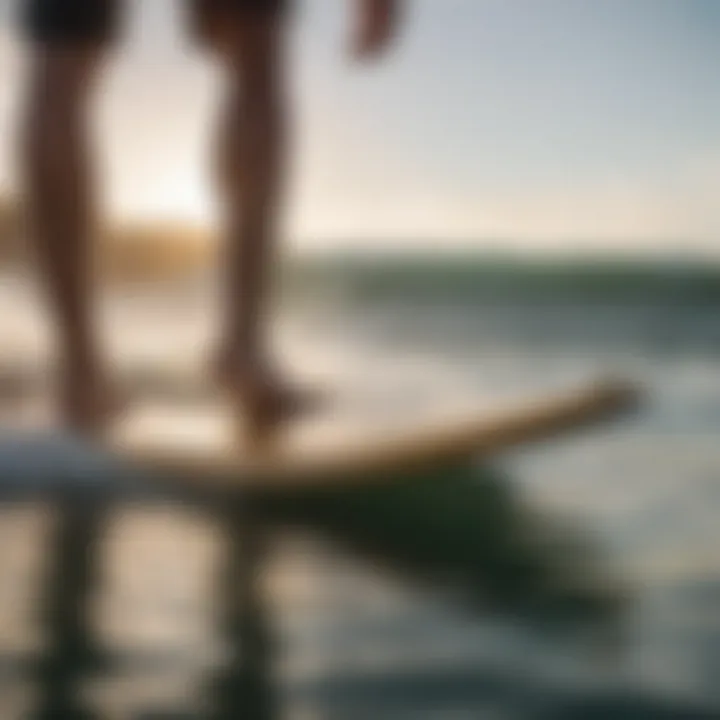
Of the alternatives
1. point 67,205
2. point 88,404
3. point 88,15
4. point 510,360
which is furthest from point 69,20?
point 510,360

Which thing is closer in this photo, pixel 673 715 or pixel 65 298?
pixel 673 715

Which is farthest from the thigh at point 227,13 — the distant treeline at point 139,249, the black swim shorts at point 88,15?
the distant treeline at point 139,249

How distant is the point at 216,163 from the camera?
0.89 m

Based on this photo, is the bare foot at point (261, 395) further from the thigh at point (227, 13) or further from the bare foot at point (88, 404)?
the thigh at point (227, 13)

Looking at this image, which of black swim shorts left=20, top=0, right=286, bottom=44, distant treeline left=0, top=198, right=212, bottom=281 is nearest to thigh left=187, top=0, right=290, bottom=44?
black swim shorts left=20, top=0, right=286, bottom=44

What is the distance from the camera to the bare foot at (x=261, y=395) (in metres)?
0.88

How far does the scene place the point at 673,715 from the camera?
76cm

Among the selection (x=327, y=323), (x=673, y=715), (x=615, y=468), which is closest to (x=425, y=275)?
(x=327, y=323)

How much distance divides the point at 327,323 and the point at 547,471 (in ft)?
0.59

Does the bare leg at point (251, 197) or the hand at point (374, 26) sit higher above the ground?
the hand at point (374, 26)

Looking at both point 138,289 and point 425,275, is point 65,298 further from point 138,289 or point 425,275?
point 425,275

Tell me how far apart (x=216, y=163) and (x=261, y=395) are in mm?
163

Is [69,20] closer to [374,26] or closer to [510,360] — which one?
[374,26]

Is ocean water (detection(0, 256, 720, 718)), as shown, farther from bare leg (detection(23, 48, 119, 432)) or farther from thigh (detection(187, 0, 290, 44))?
thigh (detection(187, 0, 290, 44))
